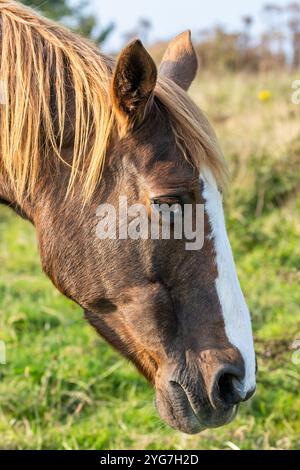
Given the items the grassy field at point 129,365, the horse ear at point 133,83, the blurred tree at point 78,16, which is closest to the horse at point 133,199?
the horse ear at point 133,83

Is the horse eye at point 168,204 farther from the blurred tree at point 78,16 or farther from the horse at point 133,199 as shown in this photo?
the blurred tree at point 78,16

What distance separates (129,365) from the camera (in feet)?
12.5

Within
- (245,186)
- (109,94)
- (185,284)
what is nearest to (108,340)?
(185,284)

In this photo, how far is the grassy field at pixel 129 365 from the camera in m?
3.53

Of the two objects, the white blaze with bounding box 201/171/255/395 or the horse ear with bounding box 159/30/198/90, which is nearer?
the white blaze with bounding box 201/171/255/395

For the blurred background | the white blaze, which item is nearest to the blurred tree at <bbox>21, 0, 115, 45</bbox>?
the blurred background

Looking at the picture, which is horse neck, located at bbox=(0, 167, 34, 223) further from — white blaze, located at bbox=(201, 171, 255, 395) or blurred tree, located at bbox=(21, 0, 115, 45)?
blurred tree, located at bbox=(21, 0, 115, 45)

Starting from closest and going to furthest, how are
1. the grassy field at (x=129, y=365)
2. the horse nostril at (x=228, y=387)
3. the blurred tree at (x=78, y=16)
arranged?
the horse nostril at (x=228, y=387) < the grassy field at (x=129, y=365) < the blurred tree at (x=78, y=16)

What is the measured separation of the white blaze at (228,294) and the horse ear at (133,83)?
0.33 m

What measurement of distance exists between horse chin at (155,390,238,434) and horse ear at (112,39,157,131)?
39.4 inches

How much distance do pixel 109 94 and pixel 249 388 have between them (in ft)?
3.77

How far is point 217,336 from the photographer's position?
7.37ft

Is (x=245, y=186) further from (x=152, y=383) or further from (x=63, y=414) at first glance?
(x=152, y=383)

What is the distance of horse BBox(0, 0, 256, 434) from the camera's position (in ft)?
7.42
